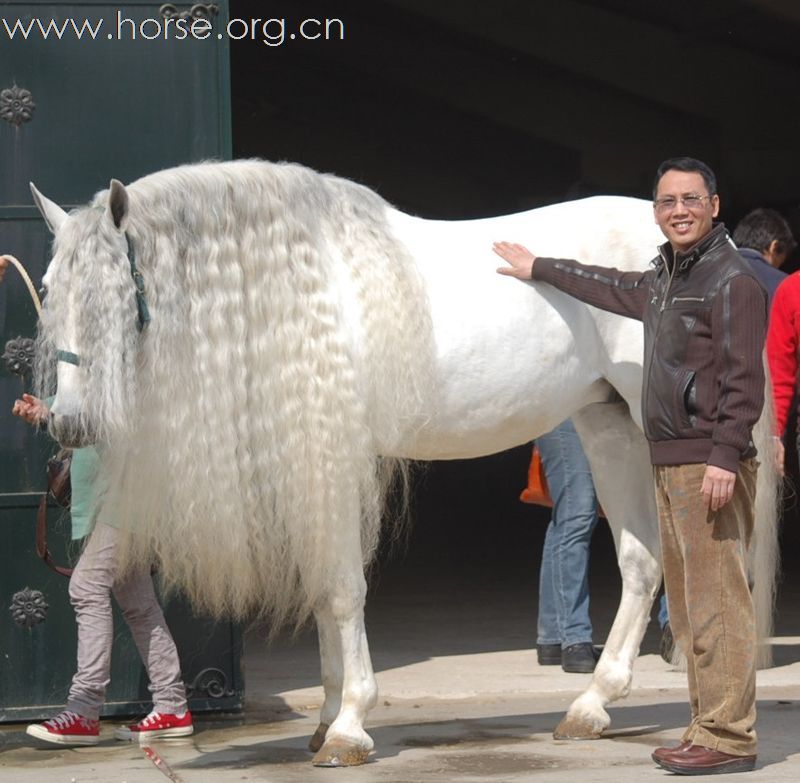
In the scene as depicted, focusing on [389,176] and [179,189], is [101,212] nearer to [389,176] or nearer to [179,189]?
[179,189]

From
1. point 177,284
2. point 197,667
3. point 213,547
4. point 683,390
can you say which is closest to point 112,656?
point 197,667

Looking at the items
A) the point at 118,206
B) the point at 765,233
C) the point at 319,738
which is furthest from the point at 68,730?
the point at 765,233

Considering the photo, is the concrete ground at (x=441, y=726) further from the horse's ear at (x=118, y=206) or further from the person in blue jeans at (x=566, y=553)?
the horse's ear at (x=118, y=206)

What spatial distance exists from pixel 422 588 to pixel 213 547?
455 centimetres

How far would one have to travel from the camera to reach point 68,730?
5.07m

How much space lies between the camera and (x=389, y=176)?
1692 centimetres

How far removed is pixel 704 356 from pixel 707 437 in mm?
223

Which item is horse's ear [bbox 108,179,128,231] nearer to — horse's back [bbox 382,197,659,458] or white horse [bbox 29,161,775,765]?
white horse [bbox 29,161,775,765]

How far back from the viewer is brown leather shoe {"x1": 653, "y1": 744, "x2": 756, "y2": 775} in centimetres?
446

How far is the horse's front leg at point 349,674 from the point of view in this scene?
4625mm

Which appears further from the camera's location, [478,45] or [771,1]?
[478,45]

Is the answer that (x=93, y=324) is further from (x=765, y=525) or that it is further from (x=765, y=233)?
(x=765, y=233)

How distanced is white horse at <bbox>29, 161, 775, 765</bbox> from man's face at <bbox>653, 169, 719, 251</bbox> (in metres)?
0.59

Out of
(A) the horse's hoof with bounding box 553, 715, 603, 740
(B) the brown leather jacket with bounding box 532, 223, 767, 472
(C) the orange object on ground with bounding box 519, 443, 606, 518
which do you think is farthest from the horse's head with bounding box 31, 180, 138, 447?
(C) the orange object on ground with bounding box 519, 443, 606, 518
